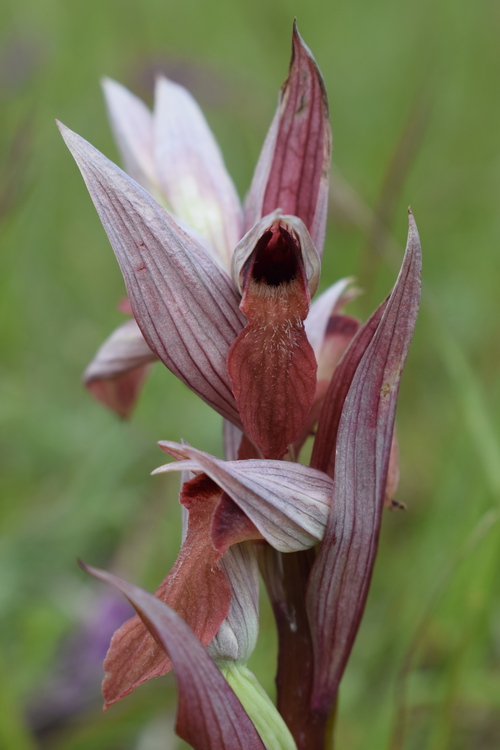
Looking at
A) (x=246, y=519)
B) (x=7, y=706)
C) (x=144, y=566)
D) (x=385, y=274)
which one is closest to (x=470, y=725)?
(x=144, y=566)

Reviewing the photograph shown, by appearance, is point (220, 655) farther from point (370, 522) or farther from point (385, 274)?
point (385, 274)

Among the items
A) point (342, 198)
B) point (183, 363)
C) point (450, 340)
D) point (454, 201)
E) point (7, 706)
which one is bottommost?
point (7, 706)

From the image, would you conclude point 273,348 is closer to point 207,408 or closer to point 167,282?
point 167,282

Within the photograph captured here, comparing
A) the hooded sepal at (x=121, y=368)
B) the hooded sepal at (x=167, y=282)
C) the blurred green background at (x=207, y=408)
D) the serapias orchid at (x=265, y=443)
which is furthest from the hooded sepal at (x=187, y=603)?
the blurred green background at (x=207, y=408)

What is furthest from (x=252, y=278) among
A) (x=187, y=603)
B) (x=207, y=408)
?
(x=207, y=408)

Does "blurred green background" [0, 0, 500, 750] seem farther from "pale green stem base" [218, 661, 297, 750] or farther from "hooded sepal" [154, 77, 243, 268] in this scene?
"hooded sepal" [154, 77, 243, 268]

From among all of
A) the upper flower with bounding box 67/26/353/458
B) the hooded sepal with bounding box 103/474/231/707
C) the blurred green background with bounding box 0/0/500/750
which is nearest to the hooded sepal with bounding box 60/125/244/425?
the upper flower with bounding box 67/26/353/458
